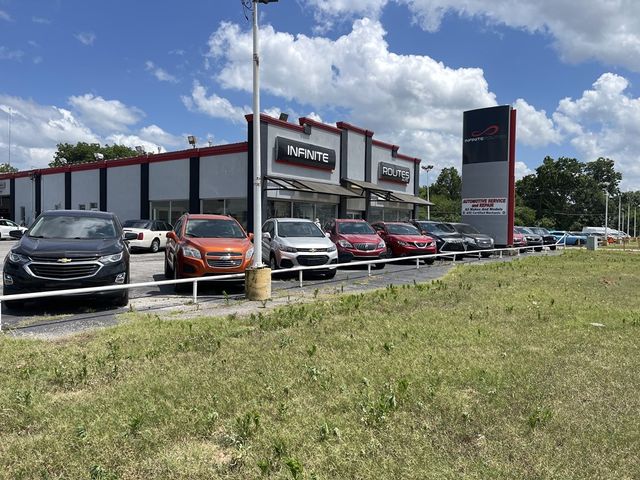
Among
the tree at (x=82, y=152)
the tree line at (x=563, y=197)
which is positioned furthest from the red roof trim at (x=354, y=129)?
the tree line at (x=563, y=197)

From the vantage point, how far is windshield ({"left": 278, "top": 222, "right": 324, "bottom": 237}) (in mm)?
13570

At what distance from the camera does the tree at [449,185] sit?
102 m

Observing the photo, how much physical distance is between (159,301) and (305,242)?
15.3 ft

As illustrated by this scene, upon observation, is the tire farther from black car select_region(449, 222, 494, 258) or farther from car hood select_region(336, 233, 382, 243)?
black car select_region(449, 222, 494, 258)

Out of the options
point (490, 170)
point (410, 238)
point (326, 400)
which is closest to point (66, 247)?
point (326, 400)

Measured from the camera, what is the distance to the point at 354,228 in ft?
54.0

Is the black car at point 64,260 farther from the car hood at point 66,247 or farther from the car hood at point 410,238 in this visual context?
the car hood at point 410,238

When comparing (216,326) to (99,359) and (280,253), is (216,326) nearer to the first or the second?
(99,359)

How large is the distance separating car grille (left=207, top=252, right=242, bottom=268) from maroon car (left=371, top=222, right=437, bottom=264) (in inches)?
334

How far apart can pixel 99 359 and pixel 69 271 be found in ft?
10.2

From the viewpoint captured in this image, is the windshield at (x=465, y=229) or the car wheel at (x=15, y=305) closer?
the car wheel at (x=15, y=305)

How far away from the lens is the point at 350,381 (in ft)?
14.3

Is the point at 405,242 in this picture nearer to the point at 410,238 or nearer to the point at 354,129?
the point at 410,238

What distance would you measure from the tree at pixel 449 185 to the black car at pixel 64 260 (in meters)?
97.4
